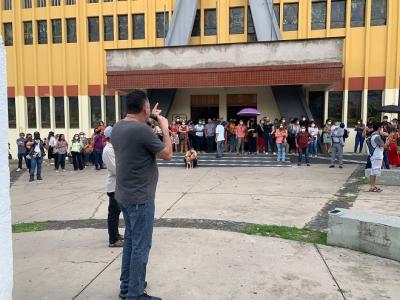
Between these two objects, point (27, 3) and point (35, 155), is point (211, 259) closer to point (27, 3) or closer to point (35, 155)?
point (35, 155)

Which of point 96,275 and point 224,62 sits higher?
point 224,62

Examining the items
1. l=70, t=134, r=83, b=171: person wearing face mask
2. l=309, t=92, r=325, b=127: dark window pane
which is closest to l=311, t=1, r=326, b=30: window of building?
l=309, t=92, r=325, b=127: dark window pane

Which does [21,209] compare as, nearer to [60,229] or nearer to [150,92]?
[60,229]

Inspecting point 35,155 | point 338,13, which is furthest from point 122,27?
point 338,13

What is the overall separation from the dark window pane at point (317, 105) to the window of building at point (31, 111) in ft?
58.6

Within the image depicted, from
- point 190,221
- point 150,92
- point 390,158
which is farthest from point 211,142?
point 190,221

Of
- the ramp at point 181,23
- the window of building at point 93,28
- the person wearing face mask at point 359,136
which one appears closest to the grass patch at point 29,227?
the person wearing face mask at point 359,136

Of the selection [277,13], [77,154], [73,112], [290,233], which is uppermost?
[277,13]

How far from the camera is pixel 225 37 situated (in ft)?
71.3

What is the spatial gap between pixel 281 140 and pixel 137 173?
12.7 meters

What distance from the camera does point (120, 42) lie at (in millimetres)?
23391

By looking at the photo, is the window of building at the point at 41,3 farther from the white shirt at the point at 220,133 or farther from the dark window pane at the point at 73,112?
the white shirt at the point at 220,133

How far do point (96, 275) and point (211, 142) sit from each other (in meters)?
14.3

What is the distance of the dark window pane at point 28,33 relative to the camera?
24875 millimetres
